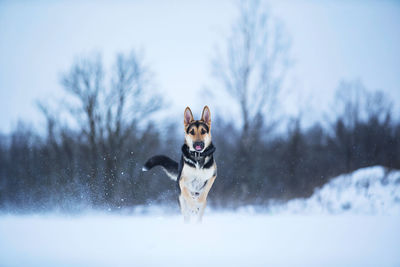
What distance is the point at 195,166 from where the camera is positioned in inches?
225

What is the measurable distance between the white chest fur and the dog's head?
39cm

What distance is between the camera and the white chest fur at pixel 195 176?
5.75 metres

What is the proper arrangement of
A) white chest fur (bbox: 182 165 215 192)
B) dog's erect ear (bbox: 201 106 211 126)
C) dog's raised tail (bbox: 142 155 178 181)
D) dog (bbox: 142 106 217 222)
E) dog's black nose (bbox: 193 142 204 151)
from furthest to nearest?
dog's raised tail (bbox: 142 155 178 181) < dog's erect ear (bbox: 201 106 211 126) < white chest fur (bbox: 182 165 215 192) < dog (bbox: 142 106 217 222) < dog's black nose (bbox: 193 142 204 151)

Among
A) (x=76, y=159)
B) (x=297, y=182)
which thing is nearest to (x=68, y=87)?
(x=76, y=159)

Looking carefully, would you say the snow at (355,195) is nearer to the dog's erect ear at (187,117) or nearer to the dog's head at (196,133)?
the dog's head at (196,133)

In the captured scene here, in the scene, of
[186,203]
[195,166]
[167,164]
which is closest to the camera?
[195,166]

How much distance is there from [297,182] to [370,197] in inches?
117

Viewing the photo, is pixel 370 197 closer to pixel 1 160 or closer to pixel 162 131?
pixel 162 131

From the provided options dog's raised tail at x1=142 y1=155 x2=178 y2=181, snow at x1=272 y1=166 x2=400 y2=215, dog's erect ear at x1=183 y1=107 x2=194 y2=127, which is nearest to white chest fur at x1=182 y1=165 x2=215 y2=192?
dog's erect ear at x1=183 y1=107 x2=194 y2=127

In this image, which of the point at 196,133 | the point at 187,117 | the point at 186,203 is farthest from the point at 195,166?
the point at 187,117

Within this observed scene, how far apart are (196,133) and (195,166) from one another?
58 centimetres

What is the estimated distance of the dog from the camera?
564 cm

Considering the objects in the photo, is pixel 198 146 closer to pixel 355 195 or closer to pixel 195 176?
pixel 195 176

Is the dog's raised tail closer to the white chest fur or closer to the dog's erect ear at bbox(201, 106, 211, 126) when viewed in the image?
the white chest fur
